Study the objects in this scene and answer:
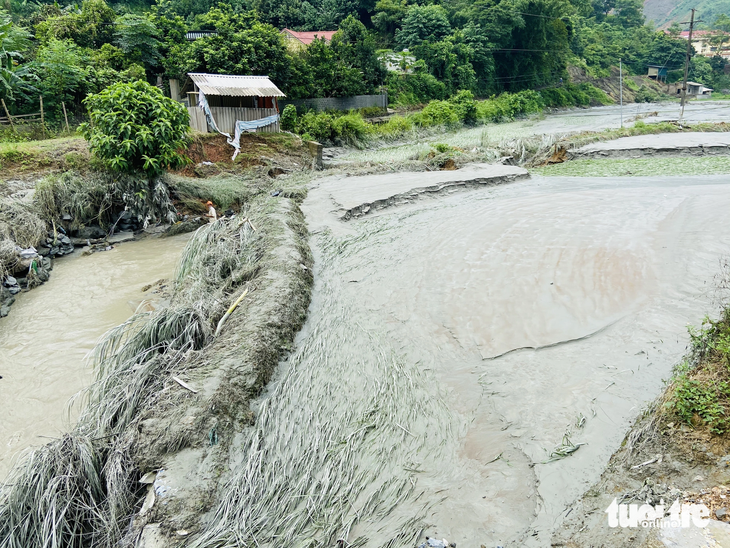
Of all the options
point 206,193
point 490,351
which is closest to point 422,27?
point 206,193

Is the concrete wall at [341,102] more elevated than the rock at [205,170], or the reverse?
the concrete wall at [341,102]

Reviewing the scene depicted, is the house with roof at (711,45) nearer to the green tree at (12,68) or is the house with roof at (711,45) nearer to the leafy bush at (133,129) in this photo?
the green tree at (12,68)

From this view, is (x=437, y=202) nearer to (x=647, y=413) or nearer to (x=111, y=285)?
(x=111, y=285)

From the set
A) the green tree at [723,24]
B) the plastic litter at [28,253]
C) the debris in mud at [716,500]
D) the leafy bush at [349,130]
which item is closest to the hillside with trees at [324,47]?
the leafy bush at [349,130]

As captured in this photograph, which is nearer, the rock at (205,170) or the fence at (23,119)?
the rock at (205,170)

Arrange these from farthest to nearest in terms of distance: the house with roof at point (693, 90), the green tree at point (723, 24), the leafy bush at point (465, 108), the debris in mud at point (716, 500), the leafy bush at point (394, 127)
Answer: the green tree at point (723, 24) → the house with roof at point (693, 90) → the leafy bush at point (465, 108) → the leafy bush at point (394, 127) → the debris in mud at point (716, 500)

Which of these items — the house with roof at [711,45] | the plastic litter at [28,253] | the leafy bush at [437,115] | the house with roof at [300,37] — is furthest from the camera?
the house with roof at [711,45]

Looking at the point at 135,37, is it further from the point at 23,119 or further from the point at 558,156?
the point at 558,156

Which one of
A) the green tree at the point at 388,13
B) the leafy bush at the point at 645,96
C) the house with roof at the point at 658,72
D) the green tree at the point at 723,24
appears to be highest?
the green tree at the point at 723,24
